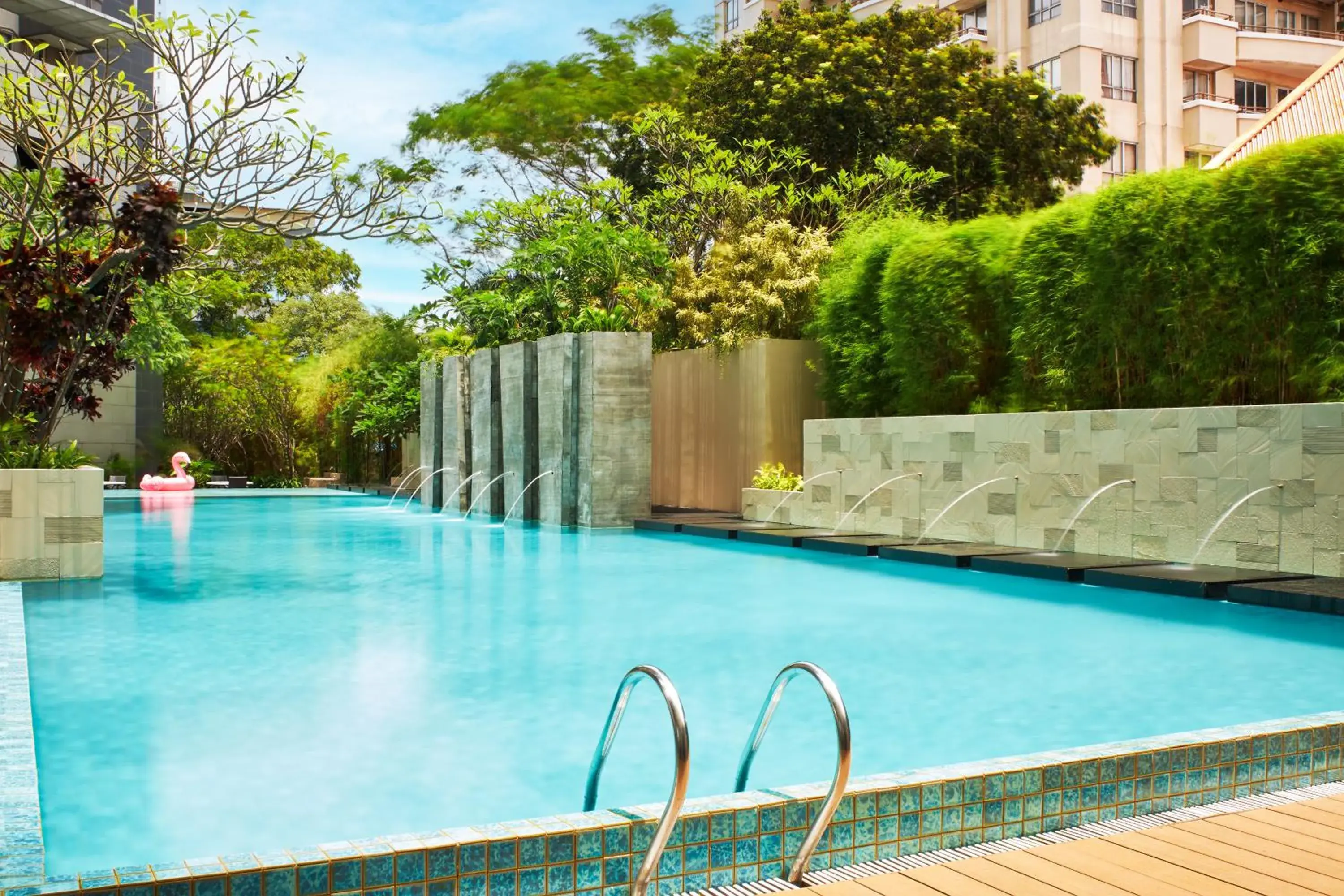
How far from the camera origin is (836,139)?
78.1ft

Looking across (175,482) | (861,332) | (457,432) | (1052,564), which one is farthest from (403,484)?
(1052,564)

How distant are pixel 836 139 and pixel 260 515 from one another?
41.9ft

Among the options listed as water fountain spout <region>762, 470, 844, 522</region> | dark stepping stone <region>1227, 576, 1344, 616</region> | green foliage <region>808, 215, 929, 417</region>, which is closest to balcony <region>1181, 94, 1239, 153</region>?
green foliage <region>808, 215, 929, 417</region>

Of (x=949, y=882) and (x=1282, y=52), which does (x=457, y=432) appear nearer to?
(x=949, y=882)

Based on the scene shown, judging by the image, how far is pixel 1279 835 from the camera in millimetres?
3246

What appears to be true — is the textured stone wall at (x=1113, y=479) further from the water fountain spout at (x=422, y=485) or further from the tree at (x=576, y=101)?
the tree at (x=576, y=101)

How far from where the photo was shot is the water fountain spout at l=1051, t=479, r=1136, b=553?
37.0 feet

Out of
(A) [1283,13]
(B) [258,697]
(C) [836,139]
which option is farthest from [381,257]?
(B) [258,697]

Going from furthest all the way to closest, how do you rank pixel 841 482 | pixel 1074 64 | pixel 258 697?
pixel 1074 64 < pixel 841 482 < pixel 258 697

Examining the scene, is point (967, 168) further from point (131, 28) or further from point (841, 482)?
point (131, 28)

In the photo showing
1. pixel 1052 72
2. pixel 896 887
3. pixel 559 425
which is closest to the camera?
pixel 896 887

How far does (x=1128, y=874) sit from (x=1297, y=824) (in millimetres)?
739

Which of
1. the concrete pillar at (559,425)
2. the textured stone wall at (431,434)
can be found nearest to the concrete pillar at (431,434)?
the textured stone wall at (431,434)

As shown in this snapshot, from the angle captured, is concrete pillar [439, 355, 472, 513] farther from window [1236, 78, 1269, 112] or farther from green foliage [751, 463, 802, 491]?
window [1236, 78, 1269, 112]
